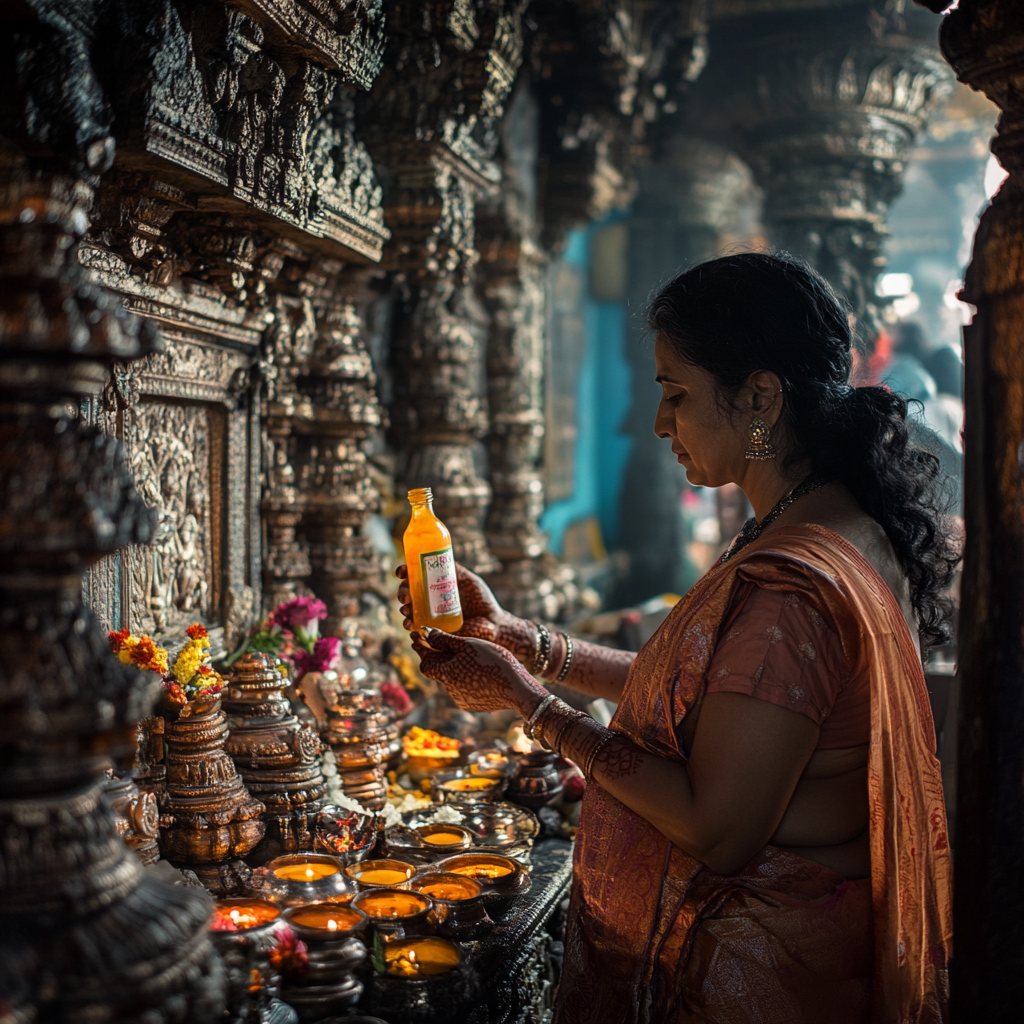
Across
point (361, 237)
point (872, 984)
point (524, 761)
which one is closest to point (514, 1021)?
point (872, 984)

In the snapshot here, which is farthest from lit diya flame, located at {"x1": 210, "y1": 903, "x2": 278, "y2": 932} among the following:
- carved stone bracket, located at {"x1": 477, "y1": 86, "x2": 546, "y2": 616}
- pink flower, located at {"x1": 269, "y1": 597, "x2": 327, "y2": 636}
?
carved stone bracket, located at {"x1": 477, "y1": 86, "x2": 546, "y2": 616}

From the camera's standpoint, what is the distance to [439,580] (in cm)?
196

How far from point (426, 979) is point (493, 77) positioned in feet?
8.50

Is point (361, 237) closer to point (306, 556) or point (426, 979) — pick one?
point (306, 556)

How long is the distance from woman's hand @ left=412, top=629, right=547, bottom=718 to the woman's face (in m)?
0.47

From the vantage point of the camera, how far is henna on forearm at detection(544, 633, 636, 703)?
2.22 m

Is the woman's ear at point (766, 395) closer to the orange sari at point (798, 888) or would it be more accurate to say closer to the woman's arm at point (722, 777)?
Answer: the orange sari at point (798, 888)

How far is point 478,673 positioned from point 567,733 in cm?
22

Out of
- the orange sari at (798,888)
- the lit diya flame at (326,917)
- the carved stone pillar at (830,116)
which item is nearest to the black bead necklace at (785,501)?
the orange sari at (798,888)

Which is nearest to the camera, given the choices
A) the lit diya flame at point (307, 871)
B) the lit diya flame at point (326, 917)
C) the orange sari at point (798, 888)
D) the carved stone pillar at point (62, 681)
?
the carved stone pillar at point (62, 681)

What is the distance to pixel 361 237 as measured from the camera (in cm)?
278

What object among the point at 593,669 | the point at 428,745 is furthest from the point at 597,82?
the point at 593,669

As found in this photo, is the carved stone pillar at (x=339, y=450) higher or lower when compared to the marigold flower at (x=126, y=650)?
higher

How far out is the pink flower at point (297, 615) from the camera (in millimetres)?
2914
